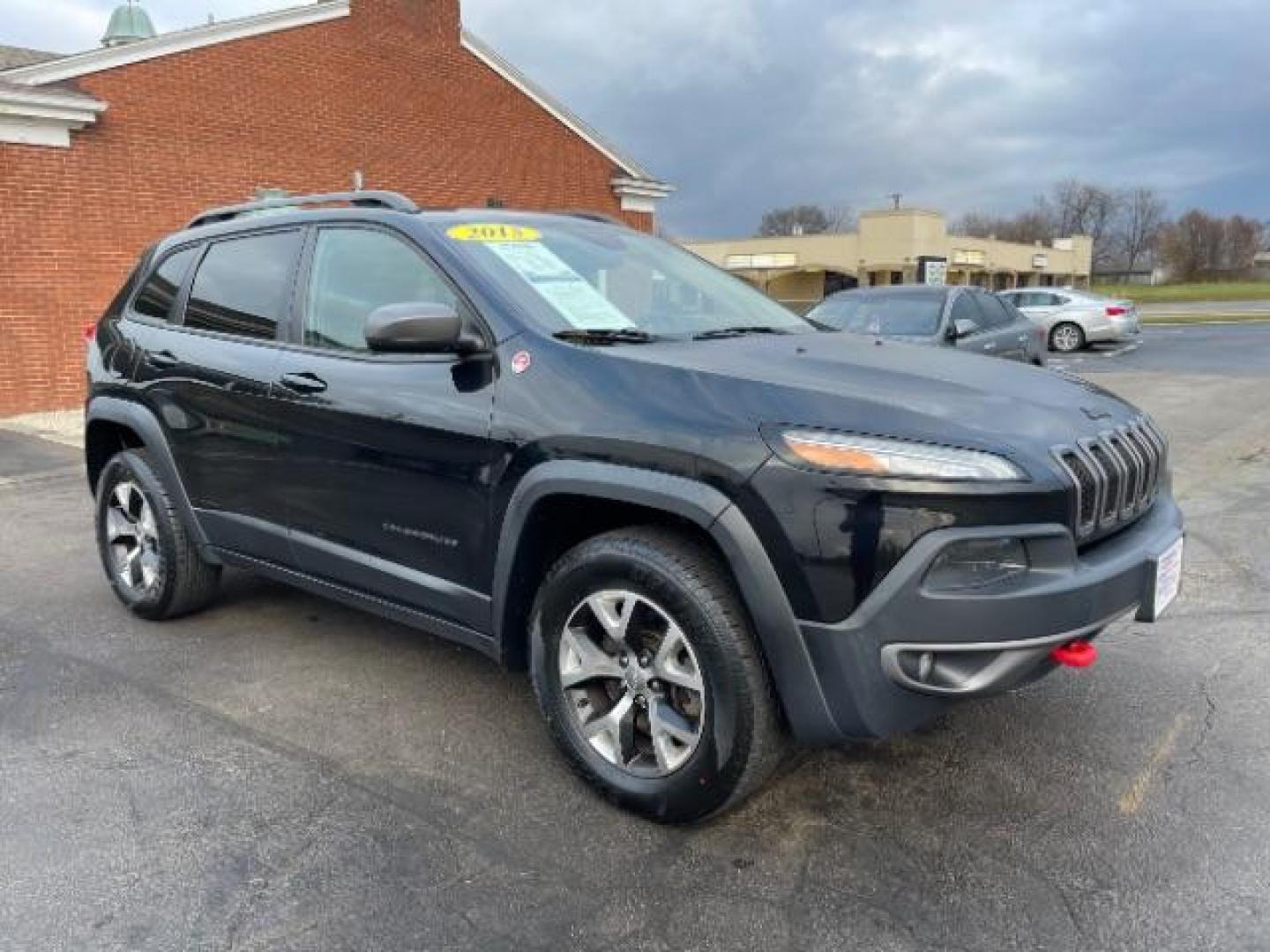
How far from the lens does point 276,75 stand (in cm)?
1355

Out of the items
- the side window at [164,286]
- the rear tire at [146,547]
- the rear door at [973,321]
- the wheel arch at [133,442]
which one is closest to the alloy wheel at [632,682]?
the wheel arch at [133,442]

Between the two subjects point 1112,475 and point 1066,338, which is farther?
point 1066,338

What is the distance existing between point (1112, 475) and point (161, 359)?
3738mm

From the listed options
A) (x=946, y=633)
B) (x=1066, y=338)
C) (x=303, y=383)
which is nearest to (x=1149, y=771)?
(x=946, y=633)

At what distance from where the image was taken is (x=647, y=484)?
2.72 meters

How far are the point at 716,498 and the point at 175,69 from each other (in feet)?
41.1

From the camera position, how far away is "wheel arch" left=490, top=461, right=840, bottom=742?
8.38 feet

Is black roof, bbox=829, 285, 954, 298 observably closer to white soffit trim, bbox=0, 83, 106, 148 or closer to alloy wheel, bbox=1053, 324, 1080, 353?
white soffit trim, bbox=0, 83, 106, 148

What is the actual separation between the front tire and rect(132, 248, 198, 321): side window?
2.58m

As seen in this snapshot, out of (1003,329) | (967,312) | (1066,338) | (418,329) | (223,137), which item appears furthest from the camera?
(1066,338)

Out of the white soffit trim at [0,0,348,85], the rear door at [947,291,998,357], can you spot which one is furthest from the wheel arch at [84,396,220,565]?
the white soffit trim at [0,0,348,85]

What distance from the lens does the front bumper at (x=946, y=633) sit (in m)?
2.40

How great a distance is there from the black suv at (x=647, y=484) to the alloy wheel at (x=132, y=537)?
476mm

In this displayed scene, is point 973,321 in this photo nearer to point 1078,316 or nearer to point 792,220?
point 1078,316
